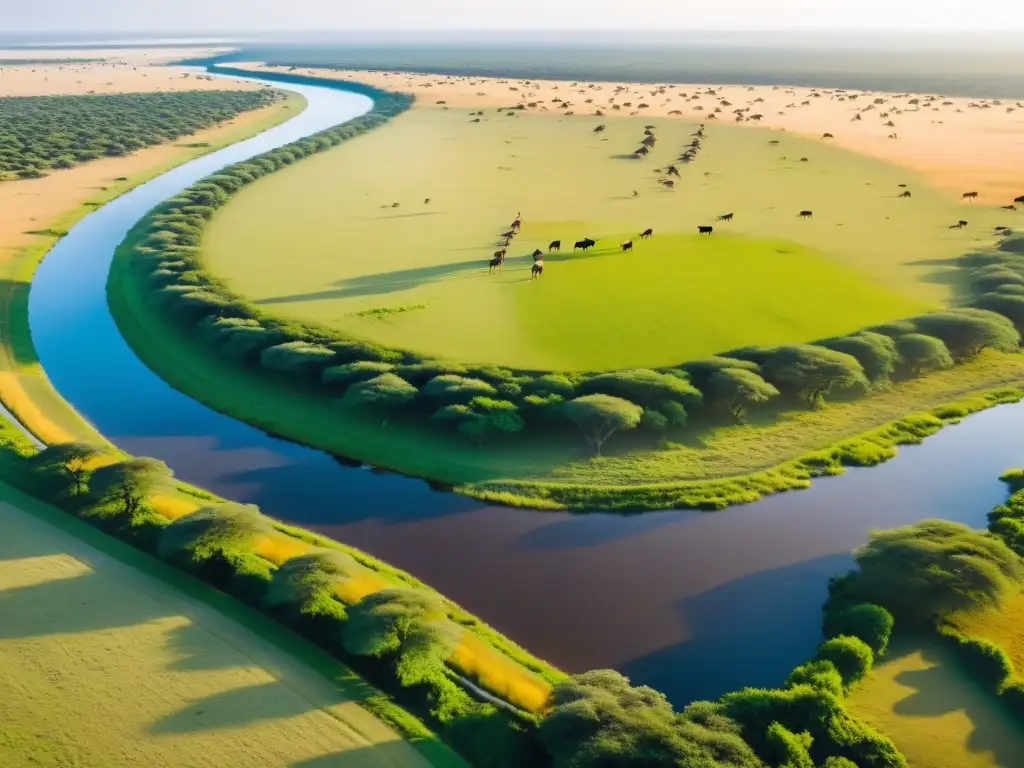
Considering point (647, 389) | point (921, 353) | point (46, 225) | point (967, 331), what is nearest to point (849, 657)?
point (647, 389)

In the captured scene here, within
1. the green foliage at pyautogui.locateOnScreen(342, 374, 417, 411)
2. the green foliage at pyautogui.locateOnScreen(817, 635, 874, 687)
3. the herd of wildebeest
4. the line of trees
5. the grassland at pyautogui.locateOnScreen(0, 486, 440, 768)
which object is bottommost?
the grassland at pyautogui.locateOnScreen(0, 486, 440, 768)

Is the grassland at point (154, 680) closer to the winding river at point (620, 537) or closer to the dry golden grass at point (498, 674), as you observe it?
the dry golden grass at point (498, 674)

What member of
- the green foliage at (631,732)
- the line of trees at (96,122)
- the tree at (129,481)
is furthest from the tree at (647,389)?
the line of trees at (96,122)

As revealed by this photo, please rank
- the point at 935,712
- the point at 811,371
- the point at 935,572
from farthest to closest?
the point at 811,371 → the point at 935,572 → the point at 935,712

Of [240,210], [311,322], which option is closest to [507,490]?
[311,322]

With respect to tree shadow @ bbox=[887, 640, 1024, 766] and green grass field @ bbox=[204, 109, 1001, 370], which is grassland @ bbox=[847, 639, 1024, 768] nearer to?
tree shadow @ bbox=[887, 640, 1024, 766]

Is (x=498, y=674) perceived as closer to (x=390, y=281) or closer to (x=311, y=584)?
(x=311, y=584)

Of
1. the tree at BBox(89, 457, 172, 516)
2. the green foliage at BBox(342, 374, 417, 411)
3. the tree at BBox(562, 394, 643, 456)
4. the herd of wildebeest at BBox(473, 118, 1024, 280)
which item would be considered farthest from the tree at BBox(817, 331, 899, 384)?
the tree at BBox(89, 457, 172, 516)

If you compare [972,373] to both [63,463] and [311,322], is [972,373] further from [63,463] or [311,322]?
[63,463]
